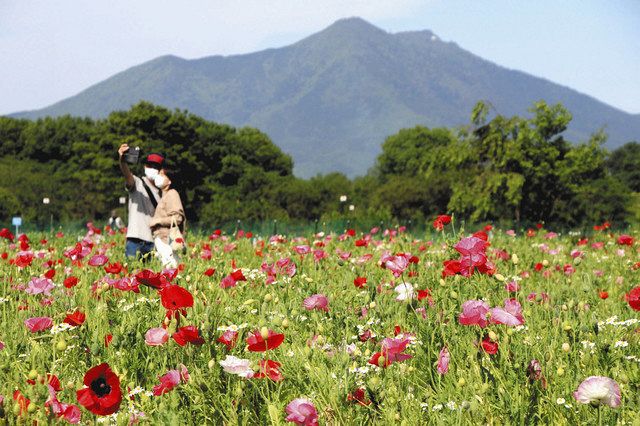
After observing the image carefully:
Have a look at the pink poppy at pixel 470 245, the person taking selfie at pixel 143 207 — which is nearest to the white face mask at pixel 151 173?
the person taking selfie at pixel 143 207

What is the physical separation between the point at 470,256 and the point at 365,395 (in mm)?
901

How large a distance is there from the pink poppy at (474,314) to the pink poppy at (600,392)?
22.9 inches

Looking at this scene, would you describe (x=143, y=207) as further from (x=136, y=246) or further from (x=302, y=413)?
(x=302, y=413)

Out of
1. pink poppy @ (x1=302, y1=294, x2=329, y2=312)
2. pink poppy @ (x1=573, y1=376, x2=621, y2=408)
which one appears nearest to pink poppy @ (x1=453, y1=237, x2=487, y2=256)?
pink poppy @ (x1=302, y1=294, x2=329, y2=312)

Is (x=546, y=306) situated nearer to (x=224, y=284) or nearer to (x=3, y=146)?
(x=224, y=284)

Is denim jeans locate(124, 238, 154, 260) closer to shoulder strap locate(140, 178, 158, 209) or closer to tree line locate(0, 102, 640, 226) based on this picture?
shoulder strap locate(140, 178, 158, 209)

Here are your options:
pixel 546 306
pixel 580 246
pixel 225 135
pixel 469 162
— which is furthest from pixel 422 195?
pixel 546 306

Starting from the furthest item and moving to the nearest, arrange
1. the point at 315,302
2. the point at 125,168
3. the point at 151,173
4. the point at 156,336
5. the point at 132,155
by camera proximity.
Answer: the point at 151,173 < the point at 125,168 < the point at 132,155 < the point at 315,302 < the point at 156,336

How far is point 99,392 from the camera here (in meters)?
2.07

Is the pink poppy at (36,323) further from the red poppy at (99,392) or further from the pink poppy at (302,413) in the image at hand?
the pink poppy at (302,413)

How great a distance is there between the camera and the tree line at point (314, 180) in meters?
34.8

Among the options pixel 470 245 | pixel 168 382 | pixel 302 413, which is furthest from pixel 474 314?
pixel 168 382

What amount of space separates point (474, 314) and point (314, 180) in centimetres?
7409

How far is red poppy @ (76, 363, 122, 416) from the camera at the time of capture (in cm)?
200
